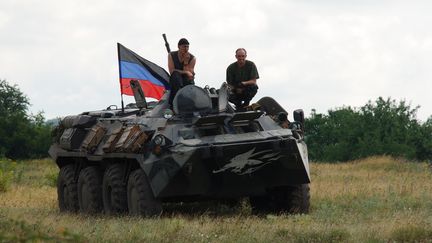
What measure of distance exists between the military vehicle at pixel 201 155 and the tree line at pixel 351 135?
1661 inches

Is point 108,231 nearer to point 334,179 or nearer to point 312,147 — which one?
point 334,179

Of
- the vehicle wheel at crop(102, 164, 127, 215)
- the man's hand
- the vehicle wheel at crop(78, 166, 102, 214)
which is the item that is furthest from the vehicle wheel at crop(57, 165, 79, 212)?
the man's hand

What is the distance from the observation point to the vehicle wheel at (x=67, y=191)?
2058 centimetres

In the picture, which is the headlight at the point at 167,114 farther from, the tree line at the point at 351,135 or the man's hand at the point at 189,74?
the tree line at the point at 351,135

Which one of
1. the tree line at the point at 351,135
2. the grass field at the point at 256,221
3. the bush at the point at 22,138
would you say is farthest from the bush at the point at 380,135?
the grass field at the point at 256,221

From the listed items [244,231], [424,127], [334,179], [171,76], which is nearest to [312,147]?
[424,127]

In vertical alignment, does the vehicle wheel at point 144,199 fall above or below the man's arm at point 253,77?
below

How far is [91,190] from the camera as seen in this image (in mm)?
19312

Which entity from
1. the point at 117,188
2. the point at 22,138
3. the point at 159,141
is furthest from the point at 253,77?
the point at 22,138

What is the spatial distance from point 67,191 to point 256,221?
6.49m

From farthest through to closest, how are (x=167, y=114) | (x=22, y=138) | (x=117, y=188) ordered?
(x=22, y=138) → (x=117, y=188) → (x=167, y=114)

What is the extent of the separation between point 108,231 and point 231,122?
4029 mm

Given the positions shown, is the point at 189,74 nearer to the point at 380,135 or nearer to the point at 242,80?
the point at 242,80

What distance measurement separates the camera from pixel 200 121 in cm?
1658
